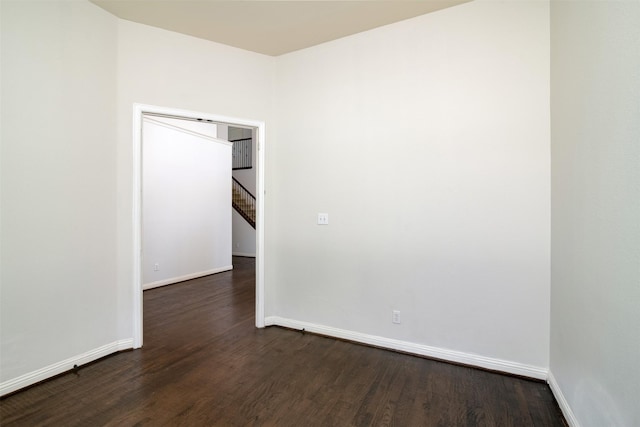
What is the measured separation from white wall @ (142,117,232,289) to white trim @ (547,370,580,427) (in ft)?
17.3

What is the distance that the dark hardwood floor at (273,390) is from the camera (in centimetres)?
185

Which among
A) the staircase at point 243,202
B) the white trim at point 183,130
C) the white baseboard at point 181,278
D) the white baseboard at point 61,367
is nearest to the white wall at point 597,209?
the white baseboard at point 61,367

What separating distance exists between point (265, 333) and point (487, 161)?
271 cm

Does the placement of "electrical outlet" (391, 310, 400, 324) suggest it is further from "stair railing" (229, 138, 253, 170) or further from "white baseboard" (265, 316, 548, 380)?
"stair railing" (229, 138, 253, 170)

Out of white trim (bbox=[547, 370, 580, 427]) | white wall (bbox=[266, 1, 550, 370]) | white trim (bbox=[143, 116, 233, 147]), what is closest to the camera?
white trim (bbox=[547, 370, 580, 427])

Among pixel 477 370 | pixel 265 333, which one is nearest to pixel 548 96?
pixel 477 370

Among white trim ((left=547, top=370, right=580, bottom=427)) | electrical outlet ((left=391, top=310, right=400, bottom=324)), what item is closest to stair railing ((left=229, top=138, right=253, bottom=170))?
electrical outlet ((left=391, top=310, right=400, bottom=324))

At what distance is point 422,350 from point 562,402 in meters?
0.98

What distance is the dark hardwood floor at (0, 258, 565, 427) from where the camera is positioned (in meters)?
1.85

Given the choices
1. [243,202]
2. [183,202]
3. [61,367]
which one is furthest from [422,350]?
[243,202]

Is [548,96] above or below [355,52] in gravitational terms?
below

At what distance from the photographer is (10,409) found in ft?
6.29

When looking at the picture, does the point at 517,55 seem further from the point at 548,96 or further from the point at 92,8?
the point at 92,8

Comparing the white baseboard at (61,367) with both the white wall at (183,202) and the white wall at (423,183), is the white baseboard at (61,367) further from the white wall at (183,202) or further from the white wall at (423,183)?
the white wall at (183,202)
